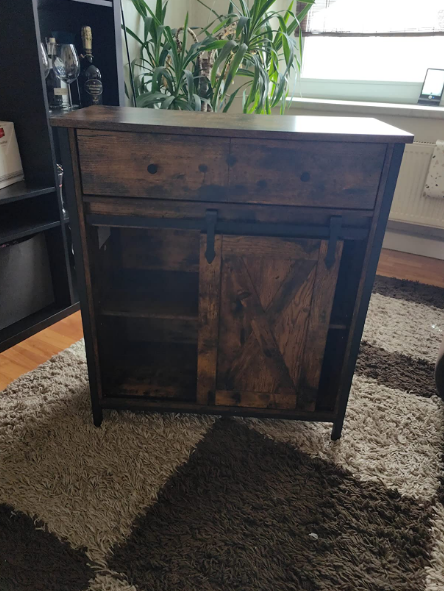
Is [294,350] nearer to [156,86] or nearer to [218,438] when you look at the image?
[218,438]

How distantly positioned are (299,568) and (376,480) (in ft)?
1.11

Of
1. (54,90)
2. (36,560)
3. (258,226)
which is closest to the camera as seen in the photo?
(36,560)

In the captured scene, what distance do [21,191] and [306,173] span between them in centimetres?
107

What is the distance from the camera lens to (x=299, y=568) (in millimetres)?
941

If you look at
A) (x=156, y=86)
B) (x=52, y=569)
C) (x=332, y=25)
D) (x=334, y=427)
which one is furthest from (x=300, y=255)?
(x=332, y=25)

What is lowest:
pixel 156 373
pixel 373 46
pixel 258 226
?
pixel 156 373

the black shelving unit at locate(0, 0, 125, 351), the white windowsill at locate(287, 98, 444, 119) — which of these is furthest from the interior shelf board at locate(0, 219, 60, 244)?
the white windowsill at locate(287, 98, 444, 119)

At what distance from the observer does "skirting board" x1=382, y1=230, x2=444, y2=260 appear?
270cm

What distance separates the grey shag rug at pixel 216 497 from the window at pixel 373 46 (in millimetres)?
2025

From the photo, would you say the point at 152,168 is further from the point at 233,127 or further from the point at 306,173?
the point at 306,173

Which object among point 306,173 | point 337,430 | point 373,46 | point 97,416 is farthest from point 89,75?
point 373,46

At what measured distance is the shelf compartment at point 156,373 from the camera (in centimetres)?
129

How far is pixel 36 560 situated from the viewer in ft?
3.08

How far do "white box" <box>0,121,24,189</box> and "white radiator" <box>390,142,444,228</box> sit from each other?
1.96 meters
